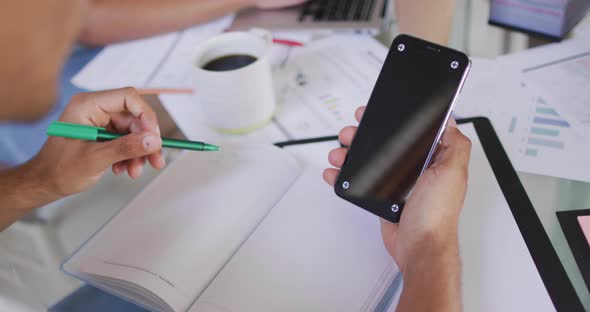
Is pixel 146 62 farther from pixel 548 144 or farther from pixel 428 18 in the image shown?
pixel 548 144

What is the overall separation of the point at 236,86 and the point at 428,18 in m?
0.32

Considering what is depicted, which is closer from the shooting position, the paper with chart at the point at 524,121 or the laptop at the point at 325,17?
the paper with chart at the point at 524,121

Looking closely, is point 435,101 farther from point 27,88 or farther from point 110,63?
point 110,63

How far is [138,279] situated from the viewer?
18.7 inches

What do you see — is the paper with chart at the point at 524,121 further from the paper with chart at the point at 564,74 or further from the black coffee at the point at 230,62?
the black coffee at the point at 230,62

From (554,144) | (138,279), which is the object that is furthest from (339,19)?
(138,279)

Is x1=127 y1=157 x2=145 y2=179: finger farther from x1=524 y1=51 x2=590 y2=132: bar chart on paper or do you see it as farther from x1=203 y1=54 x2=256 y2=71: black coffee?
x1=524 y1=51 x2=590 y2=132: bar chart on paper

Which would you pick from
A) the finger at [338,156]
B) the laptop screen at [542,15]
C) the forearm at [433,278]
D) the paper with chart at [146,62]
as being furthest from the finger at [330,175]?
the laptop screen at [542,15]

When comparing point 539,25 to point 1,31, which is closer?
point 1,31

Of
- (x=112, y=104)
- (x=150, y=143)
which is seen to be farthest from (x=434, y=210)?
(x=112, y=104)

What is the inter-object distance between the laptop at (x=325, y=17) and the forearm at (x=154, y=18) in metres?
0.04

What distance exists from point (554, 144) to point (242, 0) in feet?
1.95

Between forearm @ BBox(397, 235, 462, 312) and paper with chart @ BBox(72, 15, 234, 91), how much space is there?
491mm

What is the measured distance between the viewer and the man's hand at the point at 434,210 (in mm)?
461
